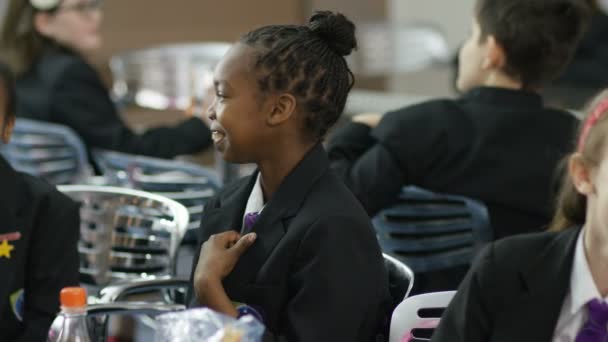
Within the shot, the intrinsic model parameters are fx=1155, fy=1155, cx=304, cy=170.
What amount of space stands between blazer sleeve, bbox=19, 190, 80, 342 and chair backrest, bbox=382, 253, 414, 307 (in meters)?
0.59

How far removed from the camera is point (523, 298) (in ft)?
5.07

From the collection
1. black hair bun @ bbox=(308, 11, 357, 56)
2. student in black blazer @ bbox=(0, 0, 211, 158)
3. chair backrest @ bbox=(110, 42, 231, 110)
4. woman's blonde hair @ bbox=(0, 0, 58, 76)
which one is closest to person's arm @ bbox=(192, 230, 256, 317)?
black hair bun @ bbox=(308, 11, 357, 56)

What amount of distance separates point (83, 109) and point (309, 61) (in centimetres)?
208

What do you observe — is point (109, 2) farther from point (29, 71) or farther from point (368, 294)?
point (368, 294)

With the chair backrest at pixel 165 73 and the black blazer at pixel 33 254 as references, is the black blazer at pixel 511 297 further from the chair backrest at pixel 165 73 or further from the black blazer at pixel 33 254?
the chair backrest at pixel 165 73

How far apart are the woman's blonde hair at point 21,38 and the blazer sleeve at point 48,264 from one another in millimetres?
1802

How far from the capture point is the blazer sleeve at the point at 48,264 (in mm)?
2062

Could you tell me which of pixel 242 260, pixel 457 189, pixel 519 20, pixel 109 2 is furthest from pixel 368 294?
pixel 109 2

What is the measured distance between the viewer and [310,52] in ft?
5.97

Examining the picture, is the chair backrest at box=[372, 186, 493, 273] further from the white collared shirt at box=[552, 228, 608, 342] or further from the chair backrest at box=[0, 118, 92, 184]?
the chair backrest at box=[0, 118, 92, 184]

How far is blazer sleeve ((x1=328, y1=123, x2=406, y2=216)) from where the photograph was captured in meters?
2.58

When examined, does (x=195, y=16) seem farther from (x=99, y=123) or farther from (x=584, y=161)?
(x=584, y=161)

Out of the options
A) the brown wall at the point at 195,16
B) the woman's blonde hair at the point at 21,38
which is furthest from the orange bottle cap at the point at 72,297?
the brown wall at the point at 195,16

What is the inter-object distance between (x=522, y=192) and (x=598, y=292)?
1.09 meters
